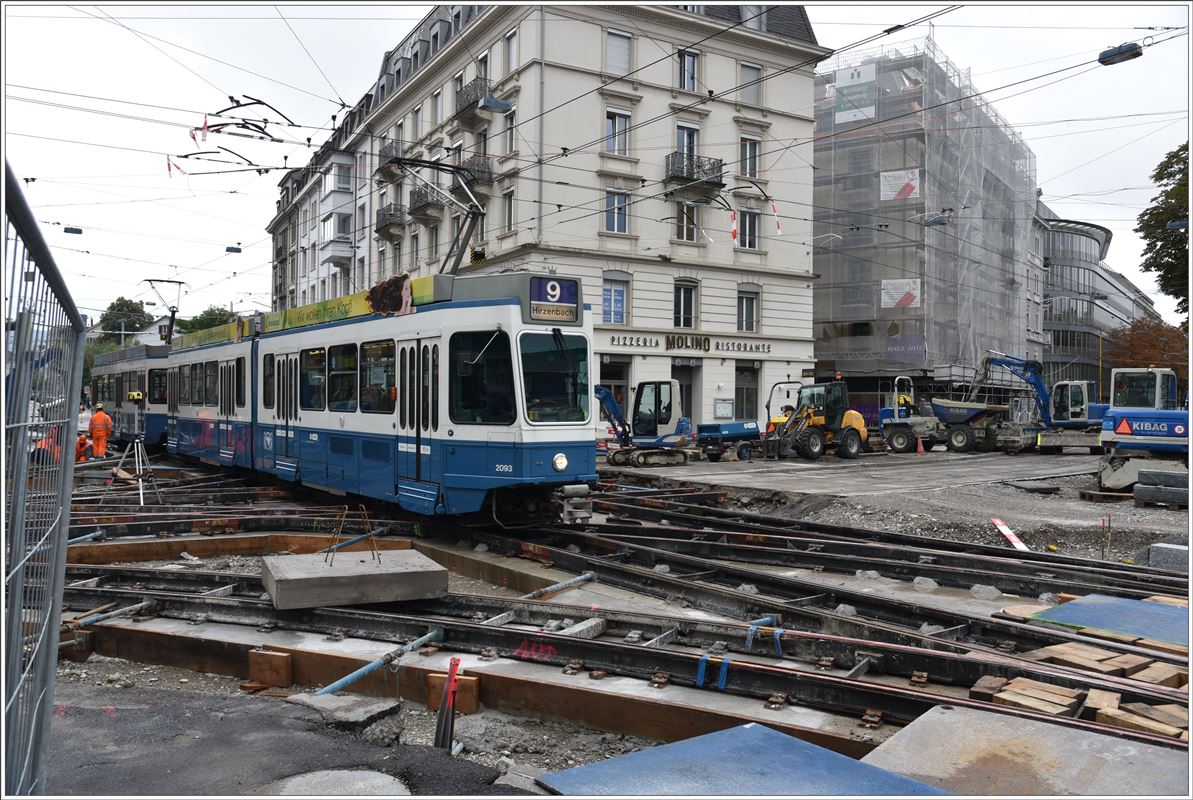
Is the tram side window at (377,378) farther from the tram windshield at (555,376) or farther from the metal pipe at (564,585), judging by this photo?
the metal pipe at (564,585)

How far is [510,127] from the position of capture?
3319 centimetres

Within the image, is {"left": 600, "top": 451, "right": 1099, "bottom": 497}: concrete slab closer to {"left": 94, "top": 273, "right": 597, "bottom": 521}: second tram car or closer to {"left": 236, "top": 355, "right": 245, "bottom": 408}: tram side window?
{"left": 94, "top": 273, "right": 597, "bottom": 521}: second tram car

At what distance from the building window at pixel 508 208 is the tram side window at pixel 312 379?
19.1 meters

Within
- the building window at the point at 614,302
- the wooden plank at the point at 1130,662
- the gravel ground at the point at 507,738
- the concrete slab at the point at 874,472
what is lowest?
the gravel ground at the point at 507,738

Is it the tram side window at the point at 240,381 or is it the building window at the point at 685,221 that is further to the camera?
the building window at the point at 685,221

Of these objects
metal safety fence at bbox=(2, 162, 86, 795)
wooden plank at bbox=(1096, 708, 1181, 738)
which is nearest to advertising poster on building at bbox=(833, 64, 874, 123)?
wooden plank at bbox=(1096, 708, 1181, 738)

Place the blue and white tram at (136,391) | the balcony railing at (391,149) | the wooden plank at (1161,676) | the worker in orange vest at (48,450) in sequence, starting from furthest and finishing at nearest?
the balcony railing at (391,149)
the blue and white tram at (136,391)
the wooden plank at (1161,676)
the worker in orange vest at (48,450)

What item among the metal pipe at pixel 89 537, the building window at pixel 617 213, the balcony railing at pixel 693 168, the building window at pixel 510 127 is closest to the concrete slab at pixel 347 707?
the metal pipe at pixel 89 537

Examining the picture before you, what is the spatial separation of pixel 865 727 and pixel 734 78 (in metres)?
34.5

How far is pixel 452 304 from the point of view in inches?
437

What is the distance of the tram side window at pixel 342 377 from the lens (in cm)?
1327

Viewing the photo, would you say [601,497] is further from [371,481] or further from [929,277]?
[929,277]

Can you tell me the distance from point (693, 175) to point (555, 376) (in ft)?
83.7

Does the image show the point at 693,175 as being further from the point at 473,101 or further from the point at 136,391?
the point at 136,391
